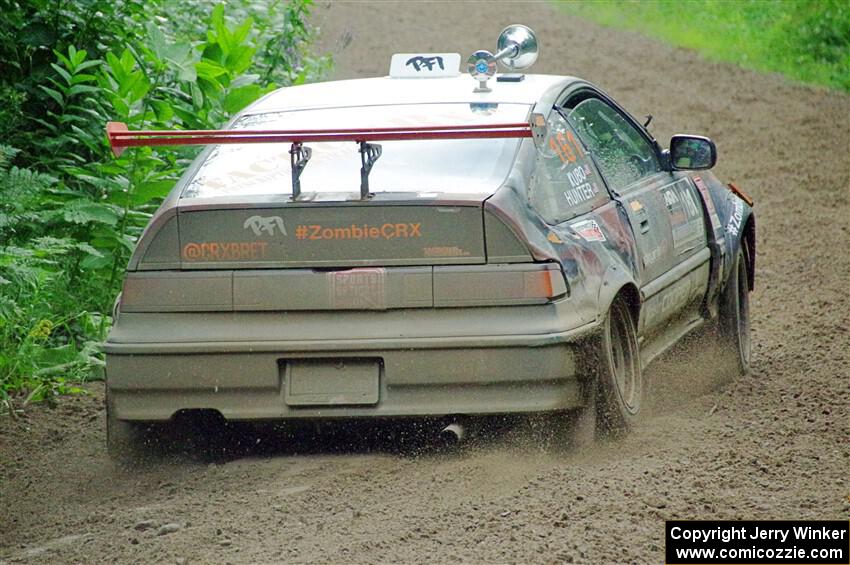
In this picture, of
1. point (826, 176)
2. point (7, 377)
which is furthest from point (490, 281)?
point (826, 176)

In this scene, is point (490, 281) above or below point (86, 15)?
below

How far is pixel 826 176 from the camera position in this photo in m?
14.8

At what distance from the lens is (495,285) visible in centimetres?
561

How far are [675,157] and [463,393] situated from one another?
7.61 ft

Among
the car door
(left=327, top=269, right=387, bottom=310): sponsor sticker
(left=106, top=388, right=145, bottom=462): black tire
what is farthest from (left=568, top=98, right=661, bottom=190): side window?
(left=106, top=388, right=145, bottom=462): black tire

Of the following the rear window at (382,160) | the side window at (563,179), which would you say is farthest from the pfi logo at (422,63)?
the side window at (563,179)

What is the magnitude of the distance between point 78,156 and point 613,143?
3.27 meters

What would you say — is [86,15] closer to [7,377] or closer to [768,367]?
[7,377]

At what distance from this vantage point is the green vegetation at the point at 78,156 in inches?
299

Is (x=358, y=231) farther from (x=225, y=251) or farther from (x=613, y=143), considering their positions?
(x=613, y=143)

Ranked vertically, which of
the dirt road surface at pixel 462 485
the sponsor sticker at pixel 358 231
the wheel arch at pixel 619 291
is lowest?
the dirt road surface at pixel 462 485

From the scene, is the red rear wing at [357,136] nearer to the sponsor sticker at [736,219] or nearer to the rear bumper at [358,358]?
the rear bumper at [358,358]

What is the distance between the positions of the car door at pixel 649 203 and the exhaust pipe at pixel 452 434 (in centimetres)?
96

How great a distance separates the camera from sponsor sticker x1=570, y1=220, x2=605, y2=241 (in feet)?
19.9
